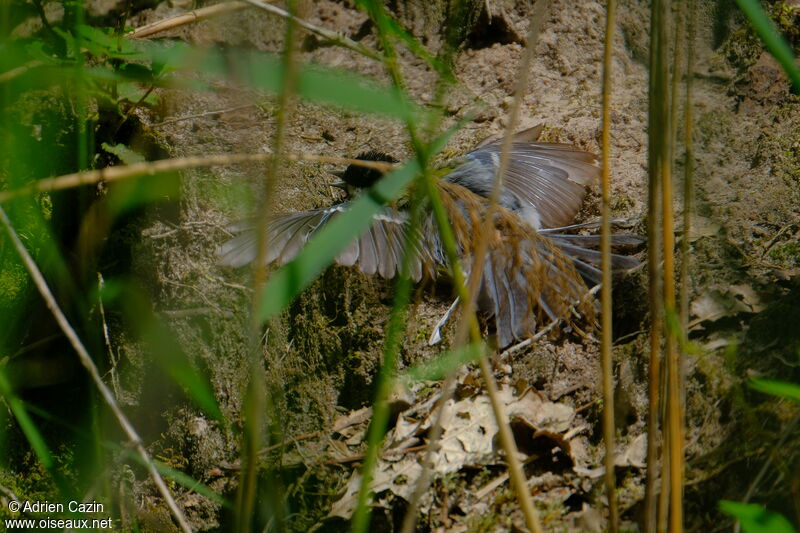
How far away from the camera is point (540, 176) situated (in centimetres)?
300

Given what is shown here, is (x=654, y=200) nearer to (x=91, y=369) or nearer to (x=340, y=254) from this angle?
(x=91, y=369)

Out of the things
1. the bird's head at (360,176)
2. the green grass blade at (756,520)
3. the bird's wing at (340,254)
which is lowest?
the green grass blade at (756,520)

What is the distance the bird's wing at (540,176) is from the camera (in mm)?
2848

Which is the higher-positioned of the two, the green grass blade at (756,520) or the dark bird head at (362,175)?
the dark bird head at (362,175)

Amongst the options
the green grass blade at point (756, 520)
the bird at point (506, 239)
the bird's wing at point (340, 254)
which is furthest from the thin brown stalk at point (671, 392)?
the bird's wing at point (340, 254)

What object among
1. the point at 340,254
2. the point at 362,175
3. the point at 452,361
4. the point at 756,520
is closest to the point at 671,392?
the point at 756,520

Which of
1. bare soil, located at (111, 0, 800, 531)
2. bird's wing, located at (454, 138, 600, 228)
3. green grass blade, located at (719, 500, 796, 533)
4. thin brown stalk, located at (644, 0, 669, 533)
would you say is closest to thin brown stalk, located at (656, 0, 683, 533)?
thin brown stalk, located at (644, 0, 669, 533)

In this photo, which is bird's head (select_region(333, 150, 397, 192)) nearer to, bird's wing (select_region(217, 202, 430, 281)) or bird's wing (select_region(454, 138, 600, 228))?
bird's wing (select_region(217, 202, 430, 281))

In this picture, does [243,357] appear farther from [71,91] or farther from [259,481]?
[71,91]

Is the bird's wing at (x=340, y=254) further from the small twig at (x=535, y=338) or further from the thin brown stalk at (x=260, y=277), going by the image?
the thin brown stalk at (x=260, y=277)

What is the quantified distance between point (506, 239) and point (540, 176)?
0.81m

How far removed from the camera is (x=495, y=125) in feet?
10.6

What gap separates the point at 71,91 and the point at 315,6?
1.64 meters

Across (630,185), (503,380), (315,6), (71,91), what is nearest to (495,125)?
(630,185)
